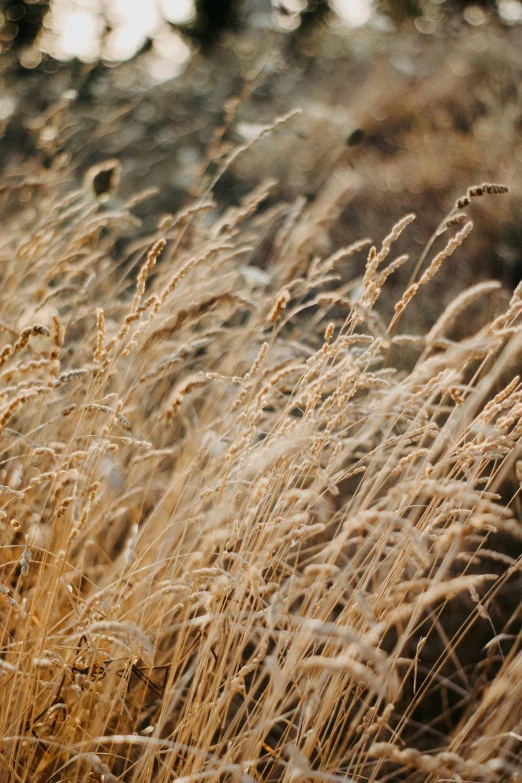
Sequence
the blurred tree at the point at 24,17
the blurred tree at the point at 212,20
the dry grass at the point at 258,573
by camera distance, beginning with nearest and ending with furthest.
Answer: the dry grass at the point at 258,573 → the blurred tree at the point at 24,17 → the blurred tree at the point at 212,20

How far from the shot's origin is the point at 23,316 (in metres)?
1.85

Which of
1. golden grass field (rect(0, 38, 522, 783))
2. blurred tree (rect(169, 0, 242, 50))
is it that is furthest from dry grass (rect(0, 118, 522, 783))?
blurred tree (rect(169, 0, 242, 50))

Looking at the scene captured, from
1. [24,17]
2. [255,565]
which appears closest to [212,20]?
[24,17]

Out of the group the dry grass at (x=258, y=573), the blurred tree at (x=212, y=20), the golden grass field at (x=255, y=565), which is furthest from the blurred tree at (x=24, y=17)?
the dry grass at (x=258, y=573)

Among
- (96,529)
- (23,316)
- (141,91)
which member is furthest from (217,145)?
(141,91)

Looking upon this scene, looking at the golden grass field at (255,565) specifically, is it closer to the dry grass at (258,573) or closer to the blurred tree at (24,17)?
the dry grass at (258,573)

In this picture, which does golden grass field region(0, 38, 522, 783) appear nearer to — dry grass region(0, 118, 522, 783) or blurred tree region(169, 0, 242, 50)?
dry grass region(0, 118, 522, 783)

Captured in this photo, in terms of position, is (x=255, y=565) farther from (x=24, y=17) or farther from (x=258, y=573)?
(x=24, y=17)

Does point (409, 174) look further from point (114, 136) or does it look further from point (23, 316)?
point (23, 316)

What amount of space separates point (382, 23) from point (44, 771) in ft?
38.3

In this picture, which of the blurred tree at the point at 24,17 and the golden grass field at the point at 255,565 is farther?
the blurred tree at the point at 24,17

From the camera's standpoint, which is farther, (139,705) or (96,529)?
(96,529)

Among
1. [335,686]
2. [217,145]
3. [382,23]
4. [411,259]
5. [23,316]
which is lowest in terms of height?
[411,259]

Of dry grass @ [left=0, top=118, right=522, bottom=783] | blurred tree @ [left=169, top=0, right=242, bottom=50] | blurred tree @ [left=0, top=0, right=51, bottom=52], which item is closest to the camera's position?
dry grass @ [left=0, top=118, right=522, bottom=783]
